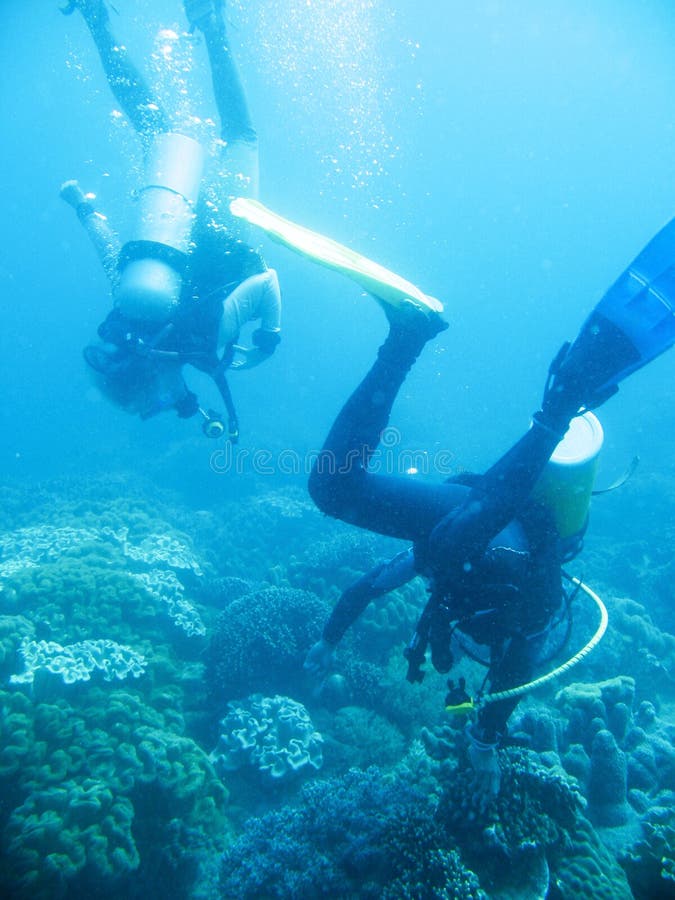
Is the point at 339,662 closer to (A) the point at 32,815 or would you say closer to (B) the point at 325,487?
(A) the point at 32,815

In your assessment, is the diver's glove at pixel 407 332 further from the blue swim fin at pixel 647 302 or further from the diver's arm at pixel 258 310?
the diver's arm at pixel 258 310

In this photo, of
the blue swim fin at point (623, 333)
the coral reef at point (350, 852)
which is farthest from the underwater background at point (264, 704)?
the blue swim fin at point (623, 333)

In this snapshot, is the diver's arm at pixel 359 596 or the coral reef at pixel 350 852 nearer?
the coral reef at pixel 350 852

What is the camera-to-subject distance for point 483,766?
11.5ft

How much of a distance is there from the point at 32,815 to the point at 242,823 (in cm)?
221

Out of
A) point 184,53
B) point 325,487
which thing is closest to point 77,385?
point 184,53

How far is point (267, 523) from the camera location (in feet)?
47.3

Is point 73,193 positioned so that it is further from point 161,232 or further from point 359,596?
point 359,596

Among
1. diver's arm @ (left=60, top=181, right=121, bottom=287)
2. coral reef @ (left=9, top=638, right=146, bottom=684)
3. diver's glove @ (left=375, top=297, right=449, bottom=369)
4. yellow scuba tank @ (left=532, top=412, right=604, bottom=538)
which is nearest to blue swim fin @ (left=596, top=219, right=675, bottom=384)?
yellow scuba tank @ (left=532, top=412, right=604, bottom=538)

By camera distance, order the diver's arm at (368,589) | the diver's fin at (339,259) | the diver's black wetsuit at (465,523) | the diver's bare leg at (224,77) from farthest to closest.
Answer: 1. the diver's bare leg at (224,77)
2. the diver's arm at (368,589)
3. the diver's fin at (339,259)
4. the diver's black wetsuit at (465,523)

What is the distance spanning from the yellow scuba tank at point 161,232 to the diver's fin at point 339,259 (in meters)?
1.99

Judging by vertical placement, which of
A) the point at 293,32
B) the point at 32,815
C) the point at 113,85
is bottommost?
the point at 32,815

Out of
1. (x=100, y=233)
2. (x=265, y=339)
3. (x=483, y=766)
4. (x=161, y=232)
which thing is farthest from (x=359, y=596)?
(x=100, y=233)

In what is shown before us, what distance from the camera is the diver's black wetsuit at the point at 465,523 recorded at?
2.71 metres
